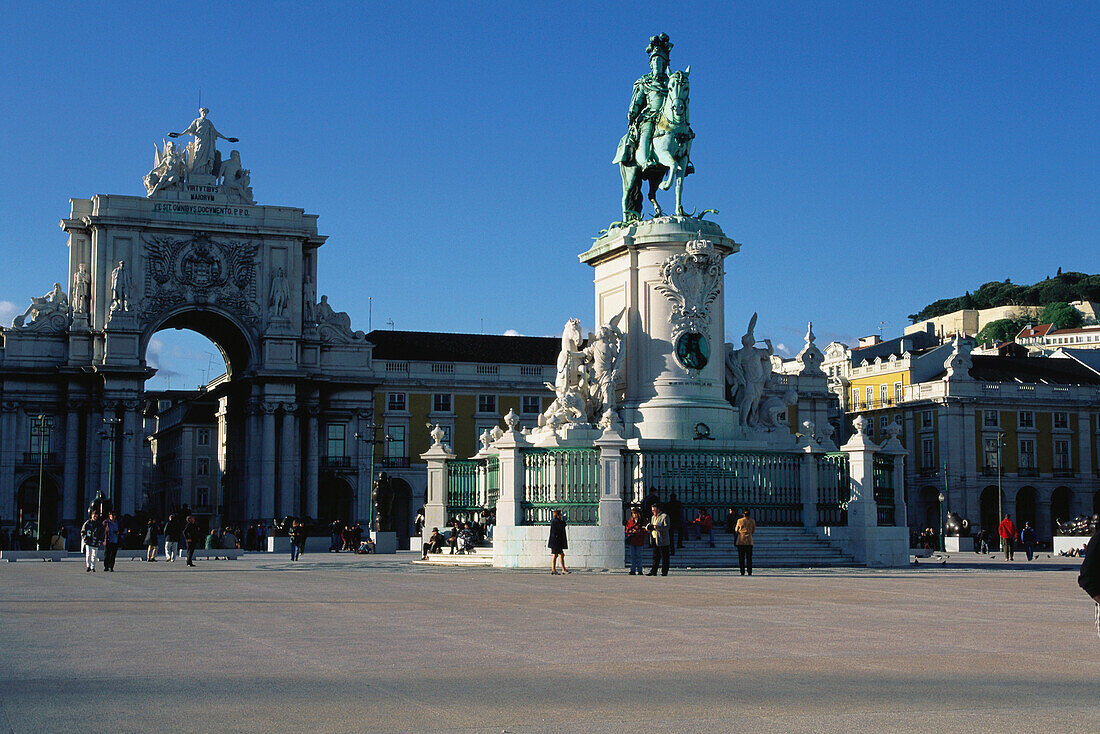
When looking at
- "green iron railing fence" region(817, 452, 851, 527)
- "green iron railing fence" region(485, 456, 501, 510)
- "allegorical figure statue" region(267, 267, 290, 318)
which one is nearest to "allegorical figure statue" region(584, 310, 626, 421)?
"green iron railing fence" region(485, 456, 501, 510)

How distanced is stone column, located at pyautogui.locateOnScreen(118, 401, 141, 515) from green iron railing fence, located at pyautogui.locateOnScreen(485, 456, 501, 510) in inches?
1679

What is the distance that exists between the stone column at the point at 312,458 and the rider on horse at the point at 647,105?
48.8 metres

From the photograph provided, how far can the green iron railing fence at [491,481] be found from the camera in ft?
99.6

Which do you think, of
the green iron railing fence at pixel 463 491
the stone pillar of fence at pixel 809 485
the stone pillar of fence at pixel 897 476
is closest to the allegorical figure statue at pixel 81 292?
the green iron railing fence at pixel 463 491

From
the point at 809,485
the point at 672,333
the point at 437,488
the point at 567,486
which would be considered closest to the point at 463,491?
the point at 437,488

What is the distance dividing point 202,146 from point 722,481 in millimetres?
55675

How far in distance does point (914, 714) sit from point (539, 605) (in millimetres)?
8551

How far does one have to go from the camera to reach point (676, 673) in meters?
10.0

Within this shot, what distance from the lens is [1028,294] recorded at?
158625 millimetres

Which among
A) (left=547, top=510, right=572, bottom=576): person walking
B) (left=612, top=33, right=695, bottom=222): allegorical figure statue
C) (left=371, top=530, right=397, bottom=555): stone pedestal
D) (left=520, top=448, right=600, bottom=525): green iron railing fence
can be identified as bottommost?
(left=371, top=530, right=397, bottom=555): stone pedestal

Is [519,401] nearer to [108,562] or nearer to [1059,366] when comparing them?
[1059,366]

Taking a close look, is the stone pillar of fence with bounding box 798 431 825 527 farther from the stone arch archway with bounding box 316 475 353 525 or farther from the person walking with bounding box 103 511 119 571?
the stone arch archway with bounding box 316 475 353 525

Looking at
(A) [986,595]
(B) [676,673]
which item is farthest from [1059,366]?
(B) [676,673]

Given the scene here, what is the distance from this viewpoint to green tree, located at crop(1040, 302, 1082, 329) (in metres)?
143
